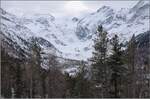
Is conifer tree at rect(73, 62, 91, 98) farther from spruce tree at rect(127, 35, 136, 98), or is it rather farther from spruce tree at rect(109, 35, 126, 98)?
spruce tree at rect(109, 35, 126, 98)

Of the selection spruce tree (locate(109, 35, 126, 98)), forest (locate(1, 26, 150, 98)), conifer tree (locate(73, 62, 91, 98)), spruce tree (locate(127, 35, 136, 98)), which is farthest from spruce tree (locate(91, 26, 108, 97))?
conifer tree (locate(73, 62, 91, 98))

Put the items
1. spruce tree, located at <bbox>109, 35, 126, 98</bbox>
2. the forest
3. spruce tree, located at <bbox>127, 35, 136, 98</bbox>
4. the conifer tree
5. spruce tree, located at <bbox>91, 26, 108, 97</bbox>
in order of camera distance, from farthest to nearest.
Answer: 1. the conifer tree
2. spruce tree, located at <bbox>127, 35, 136, 98</bbox>
3. spruce tree, located at <bbox>91, 26, 108, 97</bbox>
4. the forest
5. spruce tree, located at <bbox>109, 35, 126, 98</bbox>

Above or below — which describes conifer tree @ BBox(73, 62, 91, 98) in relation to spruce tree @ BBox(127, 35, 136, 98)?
below

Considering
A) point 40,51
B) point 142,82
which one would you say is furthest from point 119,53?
point 142,82

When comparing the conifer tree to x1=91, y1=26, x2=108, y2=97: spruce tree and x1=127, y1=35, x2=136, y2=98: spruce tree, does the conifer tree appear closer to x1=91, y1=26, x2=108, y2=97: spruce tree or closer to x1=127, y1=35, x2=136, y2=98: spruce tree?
x1=127, y1=35, x2=136, y2=98: spruce tree

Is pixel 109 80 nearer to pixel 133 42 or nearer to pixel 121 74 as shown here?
pixel 121 74

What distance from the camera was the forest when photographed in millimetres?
51219

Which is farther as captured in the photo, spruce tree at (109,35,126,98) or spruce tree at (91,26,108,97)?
spruce tree at (91,26,108,97)

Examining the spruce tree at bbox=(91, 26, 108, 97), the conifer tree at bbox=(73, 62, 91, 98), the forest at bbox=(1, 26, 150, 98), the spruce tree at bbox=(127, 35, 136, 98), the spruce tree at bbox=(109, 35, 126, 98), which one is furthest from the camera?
the conifer tree at bbox=(73, 62, 91, 98)

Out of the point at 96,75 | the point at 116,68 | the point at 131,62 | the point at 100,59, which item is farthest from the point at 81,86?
the point at 116,68

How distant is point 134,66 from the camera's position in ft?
220

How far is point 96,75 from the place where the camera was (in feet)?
179

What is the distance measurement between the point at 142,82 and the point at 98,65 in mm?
25349

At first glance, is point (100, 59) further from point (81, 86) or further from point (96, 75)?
point (81, 86)
